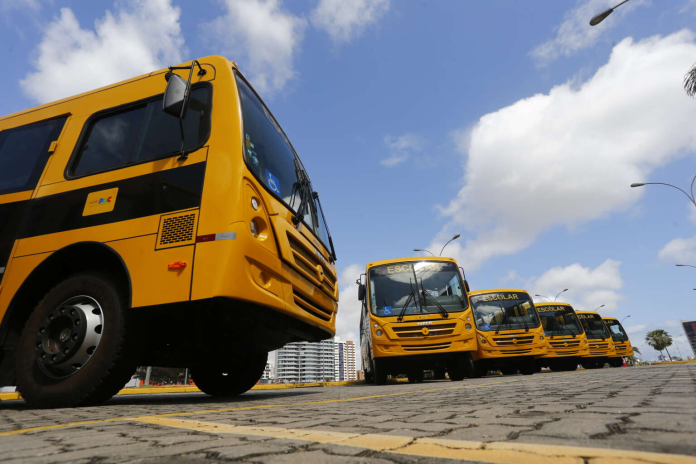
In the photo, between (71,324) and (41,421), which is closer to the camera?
(41,421)

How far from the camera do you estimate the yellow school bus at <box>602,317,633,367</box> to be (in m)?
19.8

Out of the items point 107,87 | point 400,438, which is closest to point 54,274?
point 107,87

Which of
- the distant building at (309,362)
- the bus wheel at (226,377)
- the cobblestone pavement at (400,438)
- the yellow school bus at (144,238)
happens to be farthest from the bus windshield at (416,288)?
the distant building at (309,362)

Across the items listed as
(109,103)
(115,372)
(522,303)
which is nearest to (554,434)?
(115,372)

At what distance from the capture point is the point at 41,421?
253 cm

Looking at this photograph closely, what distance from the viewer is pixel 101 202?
12.8 ft

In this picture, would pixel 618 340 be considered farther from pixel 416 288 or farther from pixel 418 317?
pixel 418 317

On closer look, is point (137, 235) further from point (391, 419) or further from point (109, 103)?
point (391, 419)

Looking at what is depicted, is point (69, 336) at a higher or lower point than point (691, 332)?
lower

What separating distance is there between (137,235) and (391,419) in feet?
9.05

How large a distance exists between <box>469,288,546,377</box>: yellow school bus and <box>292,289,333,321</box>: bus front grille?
7710 millimetres

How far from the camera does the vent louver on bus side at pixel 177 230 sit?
3.50 m

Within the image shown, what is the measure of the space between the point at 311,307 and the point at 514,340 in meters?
9.24

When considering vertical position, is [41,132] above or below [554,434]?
above
